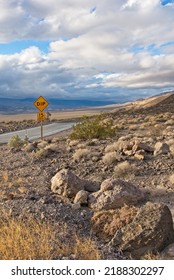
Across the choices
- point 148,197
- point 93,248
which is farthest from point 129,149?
point 93,248

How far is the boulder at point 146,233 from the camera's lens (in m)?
7.57

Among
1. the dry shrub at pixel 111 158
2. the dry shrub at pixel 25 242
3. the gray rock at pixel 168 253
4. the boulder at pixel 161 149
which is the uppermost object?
the boulder at pixel 161 149

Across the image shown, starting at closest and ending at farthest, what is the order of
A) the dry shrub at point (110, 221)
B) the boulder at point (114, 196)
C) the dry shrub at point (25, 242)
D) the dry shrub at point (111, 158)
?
the dry shrub at point (25, 242) → the dry shrub at point (110, 221) → the boulder at point (114, 196) → the dry shrub at point (111, 158)

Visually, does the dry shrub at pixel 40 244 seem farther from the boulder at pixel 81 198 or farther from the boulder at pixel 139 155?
the boulder at pixel 139 155

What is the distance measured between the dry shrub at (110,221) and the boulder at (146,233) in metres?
0.52

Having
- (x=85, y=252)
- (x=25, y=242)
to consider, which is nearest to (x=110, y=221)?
(x=85, y=252)

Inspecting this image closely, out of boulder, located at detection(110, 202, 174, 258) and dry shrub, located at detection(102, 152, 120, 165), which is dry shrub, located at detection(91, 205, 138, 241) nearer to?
boulder, located at detection(110, 202, 174, 258)

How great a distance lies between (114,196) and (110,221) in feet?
5.34

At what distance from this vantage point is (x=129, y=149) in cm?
1802

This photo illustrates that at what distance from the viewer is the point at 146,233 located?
25.1ft

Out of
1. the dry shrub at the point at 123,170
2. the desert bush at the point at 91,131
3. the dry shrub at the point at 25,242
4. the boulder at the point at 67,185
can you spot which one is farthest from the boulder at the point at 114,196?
the desert bush at the point at 91,131

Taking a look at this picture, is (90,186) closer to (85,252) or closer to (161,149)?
(85,252)

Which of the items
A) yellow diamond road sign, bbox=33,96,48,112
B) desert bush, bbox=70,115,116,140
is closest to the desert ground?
desert bush, bbox=70,115,116,140
